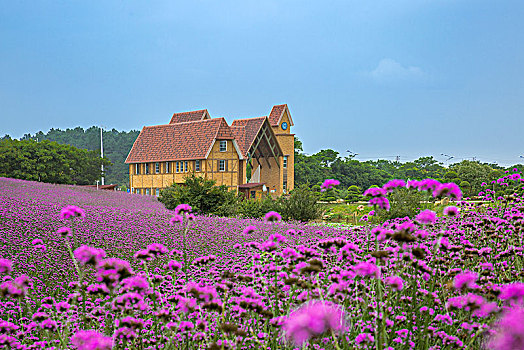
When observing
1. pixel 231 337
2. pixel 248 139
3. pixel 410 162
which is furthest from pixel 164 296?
pixel 410 162

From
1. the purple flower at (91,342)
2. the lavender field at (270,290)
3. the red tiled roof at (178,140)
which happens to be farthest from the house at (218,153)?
the purple flower at (91,342)

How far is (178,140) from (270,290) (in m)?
30.4

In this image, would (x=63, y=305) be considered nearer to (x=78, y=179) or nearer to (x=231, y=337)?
(x=231, y=337)

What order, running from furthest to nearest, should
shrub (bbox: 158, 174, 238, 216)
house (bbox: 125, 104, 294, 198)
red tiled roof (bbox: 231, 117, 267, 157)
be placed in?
red tiled roof (bbox: 231, 117, 267, 157) → house (bbox: 125, 104, 294, 198) → shrub (bbox: 158, 174, 238, 216)

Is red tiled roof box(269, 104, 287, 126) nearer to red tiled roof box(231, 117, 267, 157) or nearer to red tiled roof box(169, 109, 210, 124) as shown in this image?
red tiled roof box(231, 117, 267, 157)

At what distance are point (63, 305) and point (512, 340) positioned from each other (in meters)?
2.88

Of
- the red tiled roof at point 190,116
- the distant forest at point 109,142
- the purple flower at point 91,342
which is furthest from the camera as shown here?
the distant forest at point 109,142

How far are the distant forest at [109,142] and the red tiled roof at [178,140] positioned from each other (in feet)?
123

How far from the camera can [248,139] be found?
34.0m

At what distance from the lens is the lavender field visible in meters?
2.52

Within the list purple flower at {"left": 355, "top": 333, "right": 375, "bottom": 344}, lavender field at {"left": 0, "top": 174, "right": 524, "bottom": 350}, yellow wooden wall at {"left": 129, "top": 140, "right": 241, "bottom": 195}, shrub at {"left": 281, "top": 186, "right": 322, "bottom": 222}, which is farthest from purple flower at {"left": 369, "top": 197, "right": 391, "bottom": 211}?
yellow wooden wall at {"left": 129, "top": 140, "right": 241, "bottom": 195}

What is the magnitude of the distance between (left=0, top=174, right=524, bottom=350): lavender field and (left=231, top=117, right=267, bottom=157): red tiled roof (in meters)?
24.7

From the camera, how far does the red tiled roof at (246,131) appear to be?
110 ft

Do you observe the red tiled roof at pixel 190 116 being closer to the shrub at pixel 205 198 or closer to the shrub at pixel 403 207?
the shrub at pixel 205 198
